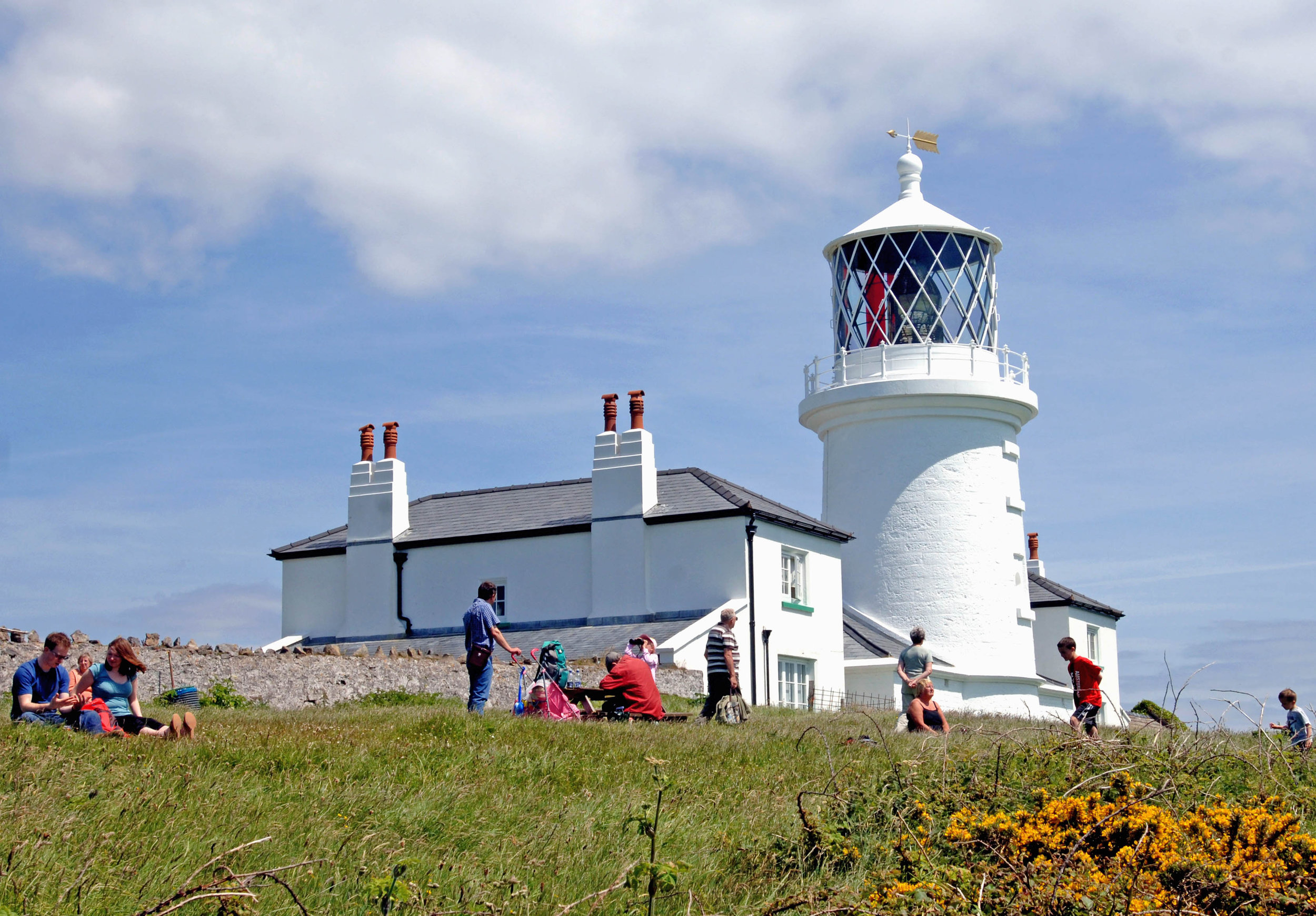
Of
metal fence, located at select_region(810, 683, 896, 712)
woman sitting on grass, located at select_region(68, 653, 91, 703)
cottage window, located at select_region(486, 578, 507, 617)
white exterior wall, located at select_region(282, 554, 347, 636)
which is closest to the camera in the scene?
woman sitting on grass, located at select_region(68, 653, 91, 703)

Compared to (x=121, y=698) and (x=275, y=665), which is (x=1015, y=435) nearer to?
(x=275, y=665)

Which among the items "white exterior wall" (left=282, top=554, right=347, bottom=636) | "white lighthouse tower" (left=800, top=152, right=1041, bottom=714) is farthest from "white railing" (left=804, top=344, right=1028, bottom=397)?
"white exterior wall" (left=282, top=554, right=347, bottom=636)

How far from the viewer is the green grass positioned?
21.0ft

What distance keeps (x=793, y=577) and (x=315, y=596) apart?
11600 millimetres

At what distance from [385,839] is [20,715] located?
6462mm

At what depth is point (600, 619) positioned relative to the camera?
28.3 meters

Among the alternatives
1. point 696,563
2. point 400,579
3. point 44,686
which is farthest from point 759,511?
point 44,686

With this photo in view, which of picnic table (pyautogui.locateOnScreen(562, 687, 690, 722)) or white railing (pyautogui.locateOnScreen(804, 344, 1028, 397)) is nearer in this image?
picnic table (pyautogui.locateOnScreen(562, 687, 690, 722))

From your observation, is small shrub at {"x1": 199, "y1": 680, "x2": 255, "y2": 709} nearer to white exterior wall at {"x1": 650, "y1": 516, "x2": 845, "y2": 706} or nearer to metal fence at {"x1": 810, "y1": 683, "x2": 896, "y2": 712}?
Answer: white exterior wall at {"x1": 650, "y1": 516, "x2": 845, "y2": 706}

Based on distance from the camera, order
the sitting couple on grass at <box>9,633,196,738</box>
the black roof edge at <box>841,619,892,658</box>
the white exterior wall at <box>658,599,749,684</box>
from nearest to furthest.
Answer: the sitting couple on grass at <box>9,633,196,738</box>
the white exterior wall at <box>658,599,749,684</box>
the black roof edge at <box>841,619,892,658</box>

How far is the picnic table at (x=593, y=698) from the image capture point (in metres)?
15.0

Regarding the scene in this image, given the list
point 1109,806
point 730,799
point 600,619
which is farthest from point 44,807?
point 600,619

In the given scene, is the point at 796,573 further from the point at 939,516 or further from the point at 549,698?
the point at 549,698

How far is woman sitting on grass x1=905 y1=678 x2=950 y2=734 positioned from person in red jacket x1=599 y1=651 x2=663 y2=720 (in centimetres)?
282
